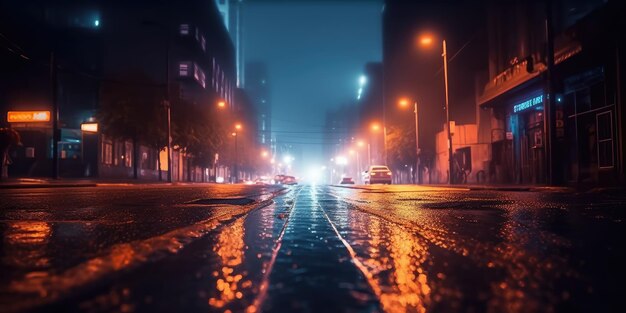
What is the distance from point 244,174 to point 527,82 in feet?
292

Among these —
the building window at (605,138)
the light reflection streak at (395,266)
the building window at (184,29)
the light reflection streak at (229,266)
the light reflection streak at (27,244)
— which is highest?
the building window at (184,29)

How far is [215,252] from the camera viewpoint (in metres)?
3.08

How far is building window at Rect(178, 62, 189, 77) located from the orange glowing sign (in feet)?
95.8

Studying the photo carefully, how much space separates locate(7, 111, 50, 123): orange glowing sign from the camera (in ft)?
120

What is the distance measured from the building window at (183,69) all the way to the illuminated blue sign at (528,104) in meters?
45.4

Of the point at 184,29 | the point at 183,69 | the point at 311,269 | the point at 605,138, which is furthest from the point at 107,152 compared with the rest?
the point at 311,269

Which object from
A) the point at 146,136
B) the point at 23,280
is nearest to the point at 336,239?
the point at 23,280

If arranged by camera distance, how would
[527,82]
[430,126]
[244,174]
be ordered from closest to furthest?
[527,82] → [430,126] → [244,174]

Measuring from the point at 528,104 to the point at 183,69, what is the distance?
4786 centimetres

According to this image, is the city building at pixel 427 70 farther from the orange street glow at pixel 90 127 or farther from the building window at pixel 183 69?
the building window at pixel 183 69

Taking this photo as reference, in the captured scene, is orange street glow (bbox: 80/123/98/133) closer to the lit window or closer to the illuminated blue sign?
the lit window

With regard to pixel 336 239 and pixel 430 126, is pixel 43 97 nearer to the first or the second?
pixel 430 126

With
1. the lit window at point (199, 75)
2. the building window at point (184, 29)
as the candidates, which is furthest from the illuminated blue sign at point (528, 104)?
the building window at point (184, 29)

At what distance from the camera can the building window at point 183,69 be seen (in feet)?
213
